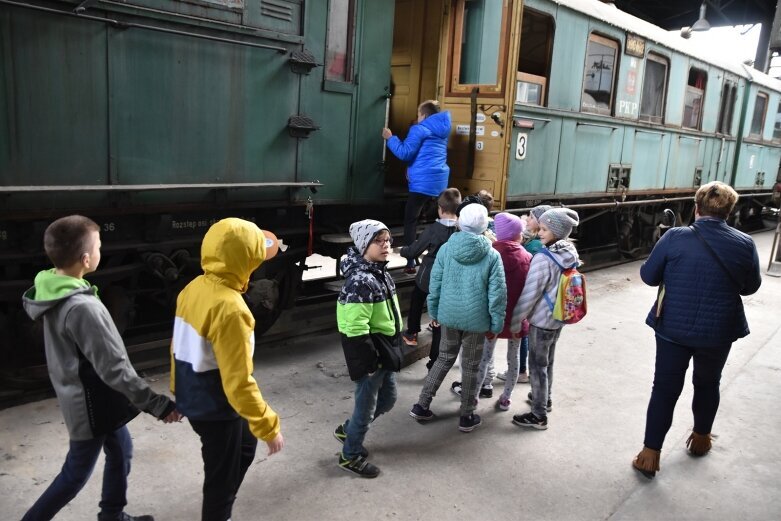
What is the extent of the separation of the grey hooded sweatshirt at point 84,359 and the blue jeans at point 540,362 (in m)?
2.38

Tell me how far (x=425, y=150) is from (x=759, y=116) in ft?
37.6

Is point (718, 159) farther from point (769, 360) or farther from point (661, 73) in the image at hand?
point (769, 360)

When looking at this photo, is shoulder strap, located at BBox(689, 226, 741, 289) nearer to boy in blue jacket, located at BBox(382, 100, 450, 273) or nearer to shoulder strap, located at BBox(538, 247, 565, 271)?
shoulder strap, located at BBox(538, 247, 565, 271)

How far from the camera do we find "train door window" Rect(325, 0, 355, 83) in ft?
18.4

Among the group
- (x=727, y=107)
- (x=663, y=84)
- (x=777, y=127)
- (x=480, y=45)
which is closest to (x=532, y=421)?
(x=480, y=45)

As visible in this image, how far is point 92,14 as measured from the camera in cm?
415

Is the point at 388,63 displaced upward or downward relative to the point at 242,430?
upward

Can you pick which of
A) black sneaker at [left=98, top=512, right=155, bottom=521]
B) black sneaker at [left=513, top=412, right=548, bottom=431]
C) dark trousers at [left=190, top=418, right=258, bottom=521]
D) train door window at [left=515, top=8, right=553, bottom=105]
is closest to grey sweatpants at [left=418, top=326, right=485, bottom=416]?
black sneaker at [left=513, top=412, right=548, bottom=431]

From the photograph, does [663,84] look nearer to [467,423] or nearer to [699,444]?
[699,444]

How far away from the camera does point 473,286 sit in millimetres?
3969

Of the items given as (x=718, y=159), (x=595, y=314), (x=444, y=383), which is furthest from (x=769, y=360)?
(x=718, y=159)

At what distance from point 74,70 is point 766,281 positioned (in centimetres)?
973

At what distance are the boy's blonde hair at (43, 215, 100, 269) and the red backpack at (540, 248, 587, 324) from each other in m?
2.72

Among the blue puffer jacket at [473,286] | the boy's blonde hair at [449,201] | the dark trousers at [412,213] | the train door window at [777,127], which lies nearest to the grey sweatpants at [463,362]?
the blue puffer jacket at [473,286]
